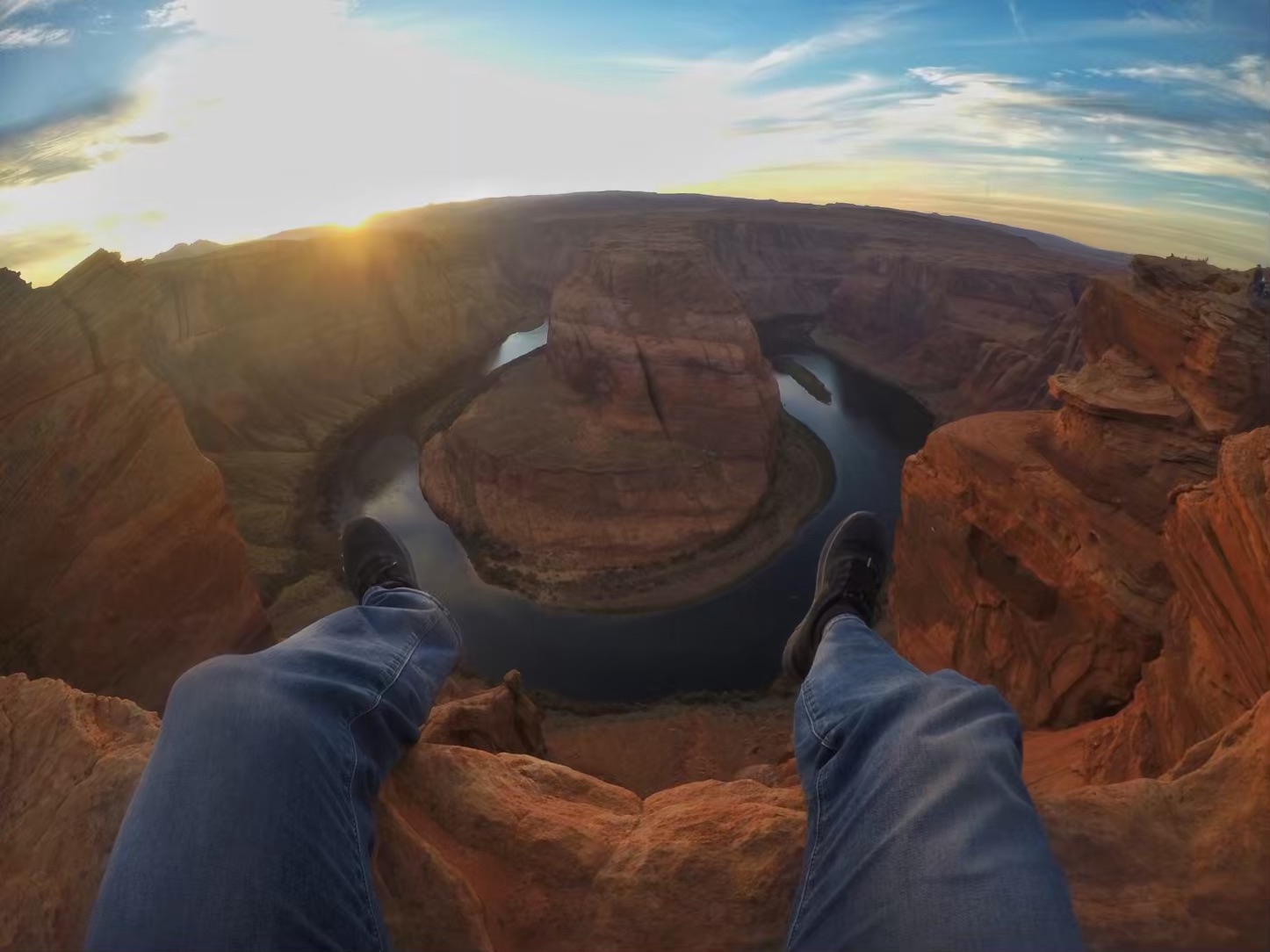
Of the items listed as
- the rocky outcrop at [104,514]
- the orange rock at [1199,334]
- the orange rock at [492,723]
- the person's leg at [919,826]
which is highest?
the orange rock at [1199,334]

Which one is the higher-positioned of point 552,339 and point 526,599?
point 552,339

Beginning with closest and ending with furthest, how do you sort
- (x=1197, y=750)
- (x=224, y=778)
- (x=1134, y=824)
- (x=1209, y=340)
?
(x=224, y=778) < (x=1134, y=824) < (x=1197, y=750) < (x=1209, y=340)

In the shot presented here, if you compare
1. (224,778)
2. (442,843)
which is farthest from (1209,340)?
(224,778)

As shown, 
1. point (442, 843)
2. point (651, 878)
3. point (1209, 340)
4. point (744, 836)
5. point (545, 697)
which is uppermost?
point (1209, 340)

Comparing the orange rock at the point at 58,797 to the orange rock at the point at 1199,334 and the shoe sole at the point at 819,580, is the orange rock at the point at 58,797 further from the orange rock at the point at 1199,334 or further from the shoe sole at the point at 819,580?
the orange rock at the point at 1199,334

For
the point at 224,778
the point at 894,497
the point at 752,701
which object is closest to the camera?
the point at 224,778

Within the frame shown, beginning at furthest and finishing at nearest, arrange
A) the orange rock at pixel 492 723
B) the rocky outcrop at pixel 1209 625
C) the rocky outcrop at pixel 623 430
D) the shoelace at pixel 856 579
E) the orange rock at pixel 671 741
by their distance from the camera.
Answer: the rocky outcrop at pixel 623 430 → the orange rock at pixel 671 741 → the orange rock at pixel 492 723 → the shoelace at pixel 856 579 → the rocky outcrop at pixel 1209 625

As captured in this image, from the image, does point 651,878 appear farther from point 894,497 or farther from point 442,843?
point 894,497

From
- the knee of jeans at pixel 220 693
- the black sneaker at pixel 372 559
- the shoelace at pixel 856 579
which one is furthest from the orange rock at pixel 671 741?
the knee of jeans at pixel 220 693
